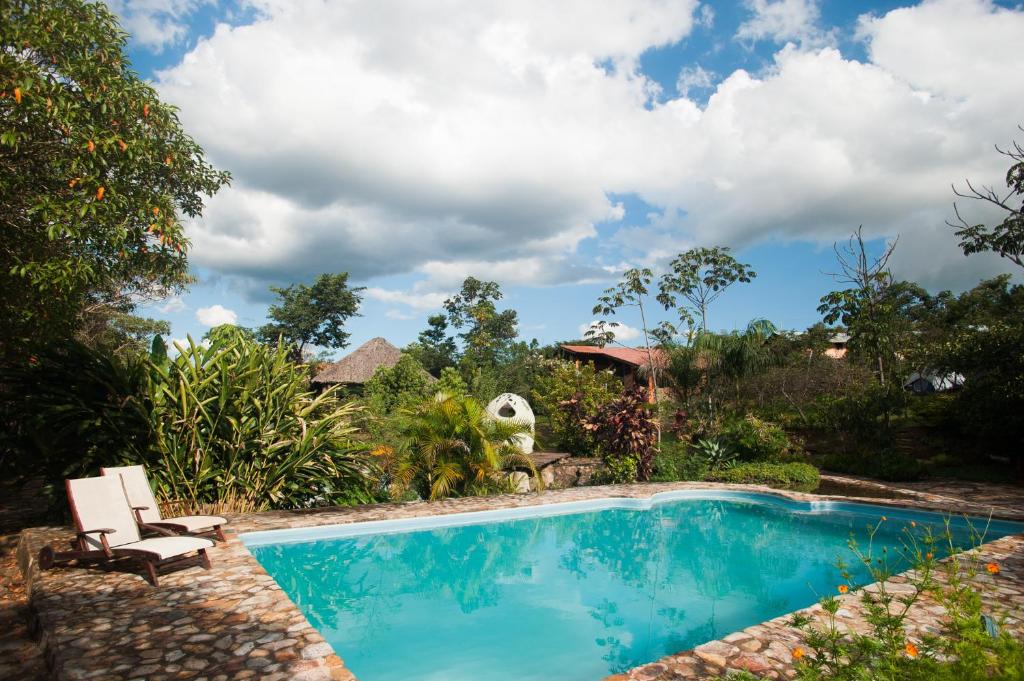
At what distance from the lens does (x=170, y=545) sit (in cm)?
488

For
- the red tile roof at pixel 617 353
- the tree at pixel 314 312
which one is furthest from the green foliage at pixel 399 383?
the tree at pixel 314 312

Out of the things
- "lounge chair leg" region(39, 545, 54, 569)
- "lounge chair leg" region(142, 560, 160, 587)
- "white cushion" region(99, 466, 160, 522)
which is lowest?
"lounge chair leg" region(142, 560, 160, 587)

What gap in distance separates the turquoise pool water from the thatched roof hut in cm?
1652

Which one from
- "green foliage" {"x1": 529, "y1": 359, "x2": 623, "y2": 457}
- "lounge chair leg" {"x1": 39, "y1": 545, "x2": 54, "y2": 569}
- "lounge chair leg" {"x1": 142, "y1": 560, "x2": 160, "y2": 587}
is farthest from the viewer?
"green foliage" {"x1": 529, "y1": 359, "x2": 623, "y2": 457}

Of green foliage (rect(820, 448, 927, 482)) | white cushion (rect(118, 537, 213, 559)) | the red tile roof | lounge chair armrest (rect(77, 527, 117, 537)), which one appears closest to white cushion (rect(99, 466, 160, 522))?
lounge chair armrest (rect(77, 527, 117, 537))

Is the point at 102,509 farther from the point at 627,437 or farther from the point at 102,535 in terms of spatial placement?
the point at 627,437

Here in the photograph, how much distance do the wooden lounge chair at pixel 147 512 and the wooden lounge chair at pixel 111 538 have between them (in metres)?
0.20

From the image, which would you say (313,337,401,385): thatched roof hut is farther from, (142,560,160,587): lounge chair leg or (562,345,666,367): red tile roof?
(142,560,160,587): lounge chair leg

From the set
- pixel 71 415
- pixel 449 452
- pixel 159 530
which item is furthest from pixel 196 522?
pixel 449 452

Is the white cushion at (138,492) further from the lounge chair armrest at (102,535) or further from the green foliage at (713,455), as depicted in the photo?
the green foliage at (713,455)

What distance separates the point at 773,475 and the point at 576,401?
4.67m

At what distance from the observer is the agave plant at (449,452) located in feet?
31.4

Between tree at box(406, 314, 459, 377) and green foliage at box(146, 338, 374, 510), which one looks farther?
tree at box(406, 314, 459, 377)

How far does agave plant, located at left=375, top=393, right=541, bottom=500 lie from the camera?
959cm
